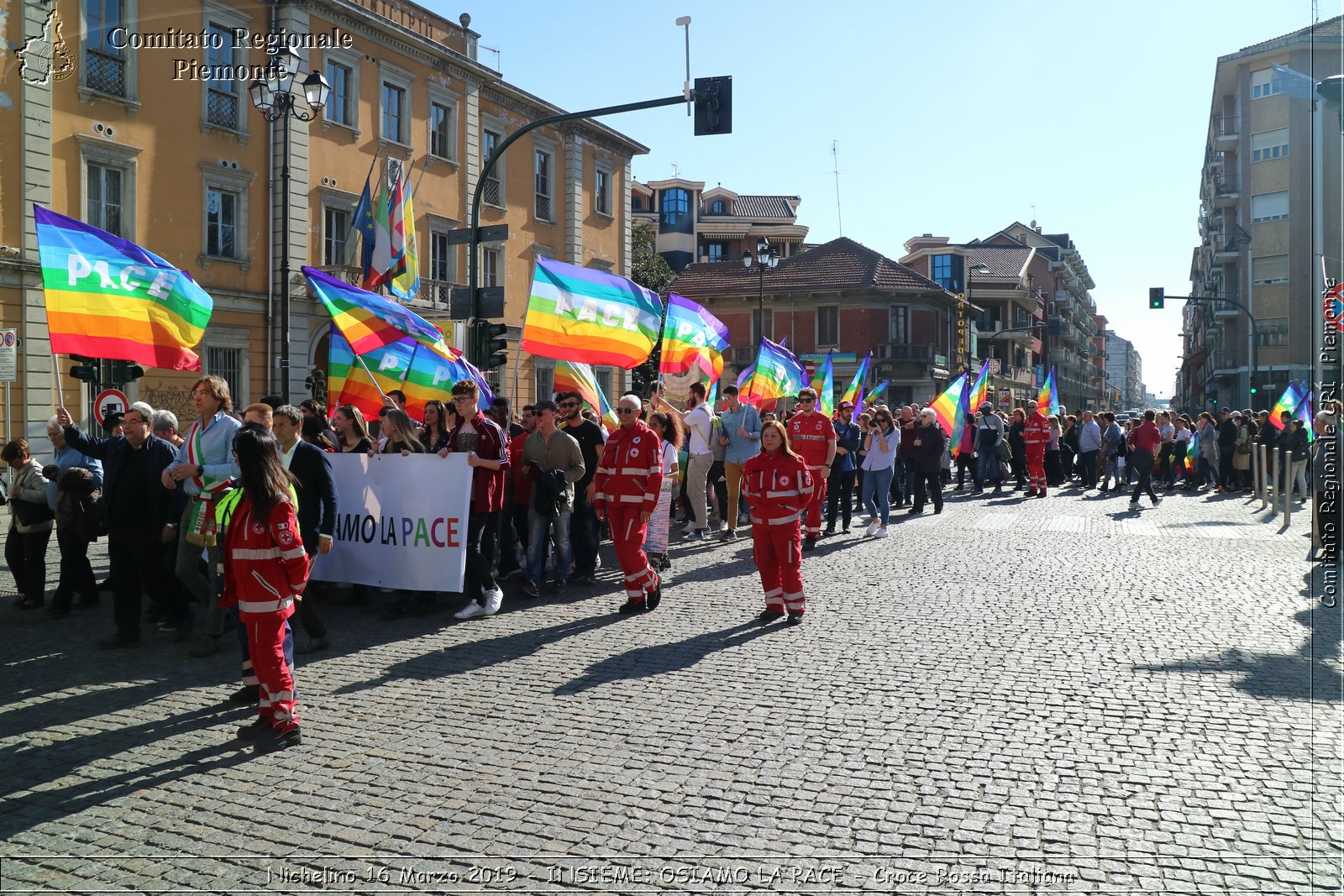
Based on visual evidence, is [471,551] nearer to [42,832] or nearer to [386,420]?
[386,420]

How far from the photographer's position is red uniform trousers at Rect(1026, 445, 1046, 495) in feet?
76.9

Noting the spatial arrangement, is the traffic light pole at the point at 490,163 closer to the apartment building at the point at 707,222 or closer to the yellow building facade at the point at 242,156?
the yellow building facade at the point at 242,156

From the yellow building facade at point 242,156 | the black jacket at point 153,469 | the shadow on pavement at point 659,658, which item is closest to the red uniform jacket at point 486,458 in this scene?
the shadow on pavement at point 659,658

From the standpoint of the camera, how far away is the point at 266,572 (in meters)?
5.62

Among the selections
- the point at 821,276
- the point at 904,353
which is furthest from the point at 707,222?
the point at 904,353

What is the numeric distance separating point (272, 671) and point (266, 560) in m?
0.57

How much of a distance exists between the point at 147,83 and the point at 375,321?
16.5 m

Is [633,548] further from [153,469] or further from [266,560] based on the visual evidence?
[266,560]

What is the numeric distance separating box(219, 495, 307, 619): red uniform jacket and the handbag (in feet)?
14.4

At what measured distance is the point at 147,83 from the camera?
923 inches

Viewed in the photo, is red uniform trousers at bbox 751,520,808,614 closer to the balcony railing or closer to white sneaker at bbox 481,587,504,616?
white sneaker at bbox 481,587,504,616

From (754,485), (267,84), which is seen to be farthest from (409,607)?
(267,84)

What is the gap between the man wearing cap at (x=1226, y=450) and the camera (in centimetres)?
2494

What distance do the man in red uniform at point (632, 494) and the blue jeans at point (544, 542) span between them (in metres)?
0.95
